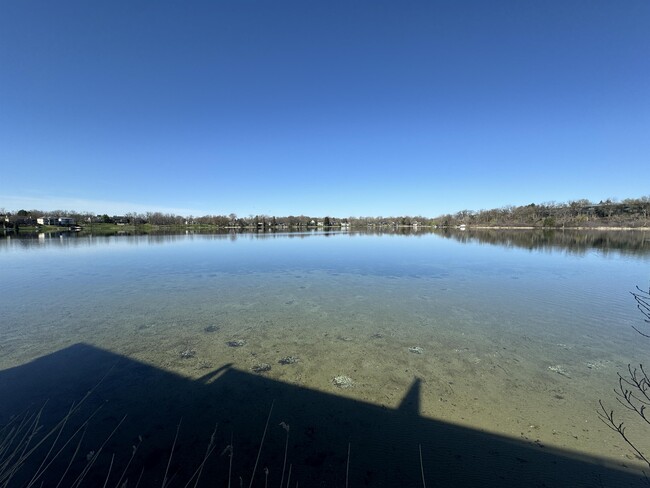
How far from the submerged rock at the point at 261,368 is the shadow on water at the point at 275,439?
0.22 m

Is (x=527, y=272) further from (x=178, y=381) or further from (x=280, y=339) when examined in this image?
(x=178, y=381)

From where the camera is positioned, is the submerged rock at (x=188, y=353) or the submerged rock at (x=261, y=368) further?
the submerged rock at (x=188, y=353)

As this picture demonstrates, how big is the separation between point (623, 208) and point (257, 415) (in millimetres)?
141802

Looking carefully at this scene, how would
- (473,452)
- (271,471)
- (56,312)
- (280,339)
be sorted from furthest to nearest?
(56,312) < (280,339) < (473,452) < (271,471)

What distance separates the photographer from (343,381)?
5.07 metres

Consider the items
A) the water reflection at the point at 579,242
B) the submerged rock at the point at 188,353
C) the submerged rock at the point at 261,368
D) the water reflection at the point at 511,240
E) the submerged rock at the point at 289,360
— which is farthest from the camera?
the water reflection at the point at 511,240

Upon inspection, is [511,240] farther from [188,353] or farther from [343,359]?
[188,353]

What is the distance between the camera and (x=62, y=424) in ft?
12.7

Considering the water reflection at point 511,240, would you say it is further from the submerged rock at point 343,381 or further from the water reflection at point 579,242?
the submerged rock at point 343,381

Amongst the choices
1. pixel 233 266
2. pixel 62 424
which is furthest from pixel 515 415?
pixel 233 266

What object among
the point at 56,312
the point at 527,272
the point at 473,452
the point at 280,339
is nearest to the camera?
the point at 473,452

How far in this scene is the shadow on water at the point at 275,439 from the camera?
3.13 meters

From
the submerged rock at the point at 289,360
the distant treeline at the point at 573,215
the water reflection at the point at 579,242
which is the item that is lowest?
the submerged rock at the point at 289,360

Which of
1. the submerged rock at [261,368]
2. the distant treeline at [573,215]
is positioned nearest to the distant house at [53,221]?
the submerged rock at [261,368]
